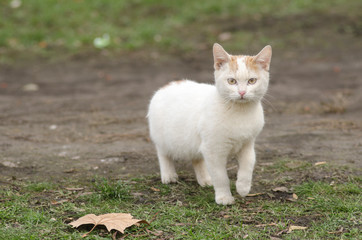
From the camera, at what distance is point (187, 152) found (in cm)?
433

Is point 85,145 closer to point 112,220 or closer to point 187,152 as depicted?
point 187,152

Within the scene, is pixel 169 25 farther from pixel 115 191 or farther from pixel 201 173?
pixel 115 191

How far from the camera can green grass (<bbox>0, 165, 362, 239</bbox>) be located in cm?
353

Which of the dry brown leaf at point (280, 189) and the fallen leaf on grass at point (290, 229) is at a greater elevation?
the fallen leaf on grass at point (290, 229)

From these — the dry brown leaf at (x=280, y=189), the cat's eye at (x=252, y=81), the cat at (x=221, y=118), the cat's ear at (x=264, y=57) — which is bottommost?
the dry brown leaf at (x=280, y=189)

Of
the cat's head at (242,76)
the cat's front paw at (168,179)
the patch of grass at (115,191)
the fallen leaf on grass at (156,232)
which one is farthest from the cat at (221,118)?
the fallen leaf on grass at (156,232)

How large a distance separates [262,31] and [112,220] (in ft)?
25.8

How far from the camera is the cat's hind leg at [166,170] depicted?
181 inches

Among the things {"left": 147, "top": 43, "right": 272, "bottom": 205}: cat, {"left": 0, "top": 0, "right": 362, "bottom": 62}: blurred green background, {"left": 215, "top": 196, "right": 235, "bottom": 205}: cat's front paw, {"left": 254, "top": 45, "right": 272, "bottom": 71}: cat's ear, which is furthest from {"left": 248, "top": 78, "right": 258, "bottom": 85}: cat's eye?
{"left": 0, "top": 0, "right": 362, "bottom": 62}: blurred green background

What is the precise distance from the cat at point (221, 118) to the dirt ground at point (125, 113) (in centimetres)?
45

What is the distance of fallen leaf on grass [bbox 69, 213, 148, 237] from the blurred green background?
22.3 ft

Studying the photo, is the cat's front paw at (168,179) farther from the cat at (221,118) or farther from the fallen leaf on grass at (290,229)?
the fallen leaf on grass at (290,229)

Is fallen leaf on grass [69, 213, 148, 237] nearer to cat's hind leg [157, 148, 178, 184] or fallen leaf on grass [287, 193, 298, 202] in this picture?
cat's hind leg [157, 148, 178, 184]

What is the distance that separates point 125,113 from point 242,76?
354 centimetres
